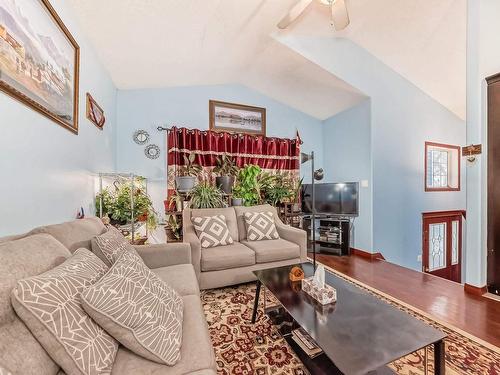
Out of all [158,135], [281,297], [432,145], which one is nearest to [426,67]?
[432,145]

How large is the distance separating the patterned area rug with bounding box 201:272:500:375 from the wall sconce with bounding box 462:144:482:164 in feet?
5.65

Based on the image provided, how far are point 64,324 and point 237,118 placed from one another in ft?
12.5

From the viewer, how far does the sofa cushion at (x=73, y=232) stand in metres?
1.27

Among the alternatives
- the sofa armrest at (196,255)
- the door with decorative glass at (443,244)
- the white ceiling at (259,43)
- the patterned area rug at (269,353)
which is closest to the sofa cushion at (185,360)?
the patterned area rug at (269,353)

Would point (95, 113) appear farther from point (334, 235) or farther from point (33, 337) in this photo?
point (334, 235)

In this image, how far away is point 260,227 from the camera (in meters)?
2.81

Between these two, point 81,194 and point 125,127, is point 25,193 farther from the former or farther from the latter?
point 125,127

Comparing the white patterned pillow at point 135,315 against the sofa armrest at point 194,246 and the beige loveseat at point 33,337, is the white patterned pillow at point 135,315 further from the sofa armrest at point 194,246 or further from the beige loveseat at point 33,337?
the sofa armrest at point 194,246

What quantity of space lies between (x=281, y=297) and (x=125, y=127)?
342cm

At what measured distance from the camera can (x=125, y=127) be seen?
3.53 metres

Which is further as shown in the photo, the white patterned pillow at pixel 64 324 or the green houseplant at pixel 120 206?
the green houseplant at pixel 120 206

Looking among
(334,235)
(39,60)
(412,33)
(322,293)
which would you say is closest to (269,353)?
(322,293)

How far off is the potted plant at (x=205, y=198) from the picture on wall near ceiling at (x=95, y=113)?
139 cm

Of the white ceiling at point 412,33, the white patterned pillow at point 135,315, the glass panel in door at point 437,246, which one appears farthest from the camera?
the glass panel in door at point 437,246
